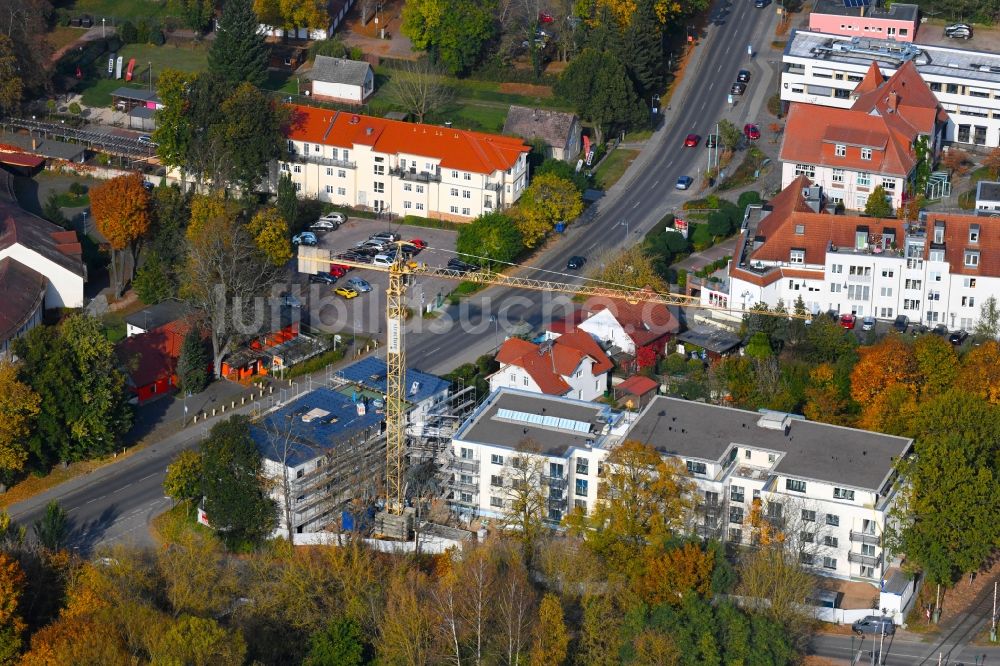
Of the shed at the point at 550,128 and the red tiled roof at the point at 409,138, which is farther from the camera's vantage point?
the shed at the point at 550,128

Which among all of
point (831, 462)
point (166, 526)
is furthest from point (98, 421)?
point (831, 462)

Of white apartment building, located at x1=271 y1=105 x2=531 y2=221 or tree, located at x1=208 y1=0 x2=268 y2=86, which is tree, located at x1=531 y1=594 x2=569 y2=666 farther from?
tree, located at x1=208 y1=0 x2=268 y2=86

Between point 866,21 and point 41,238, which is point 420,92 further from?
point 866,21

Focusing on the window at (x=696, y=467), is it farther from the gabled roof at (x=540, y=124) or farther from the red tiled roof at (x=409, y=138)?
the gabled roof at (x=540, y=124)

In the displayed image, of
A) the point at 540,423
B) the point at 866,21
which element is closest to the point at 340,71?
the point at 866,21

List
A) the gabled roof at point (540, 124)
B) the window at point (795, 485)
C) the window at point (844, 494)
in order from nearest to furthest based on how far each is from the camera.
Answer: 1. the window at point (844, 494)
2. the window at point (795, 485)
3. the gabled roof at point (540, 124)

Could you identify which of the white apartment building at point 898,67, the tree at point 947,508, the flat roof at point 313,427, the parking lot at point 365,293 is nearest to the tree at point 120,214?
the parking lot at point 365,293

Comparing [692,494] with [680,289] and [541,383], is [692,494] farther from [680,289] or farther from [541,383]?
[680,289]
